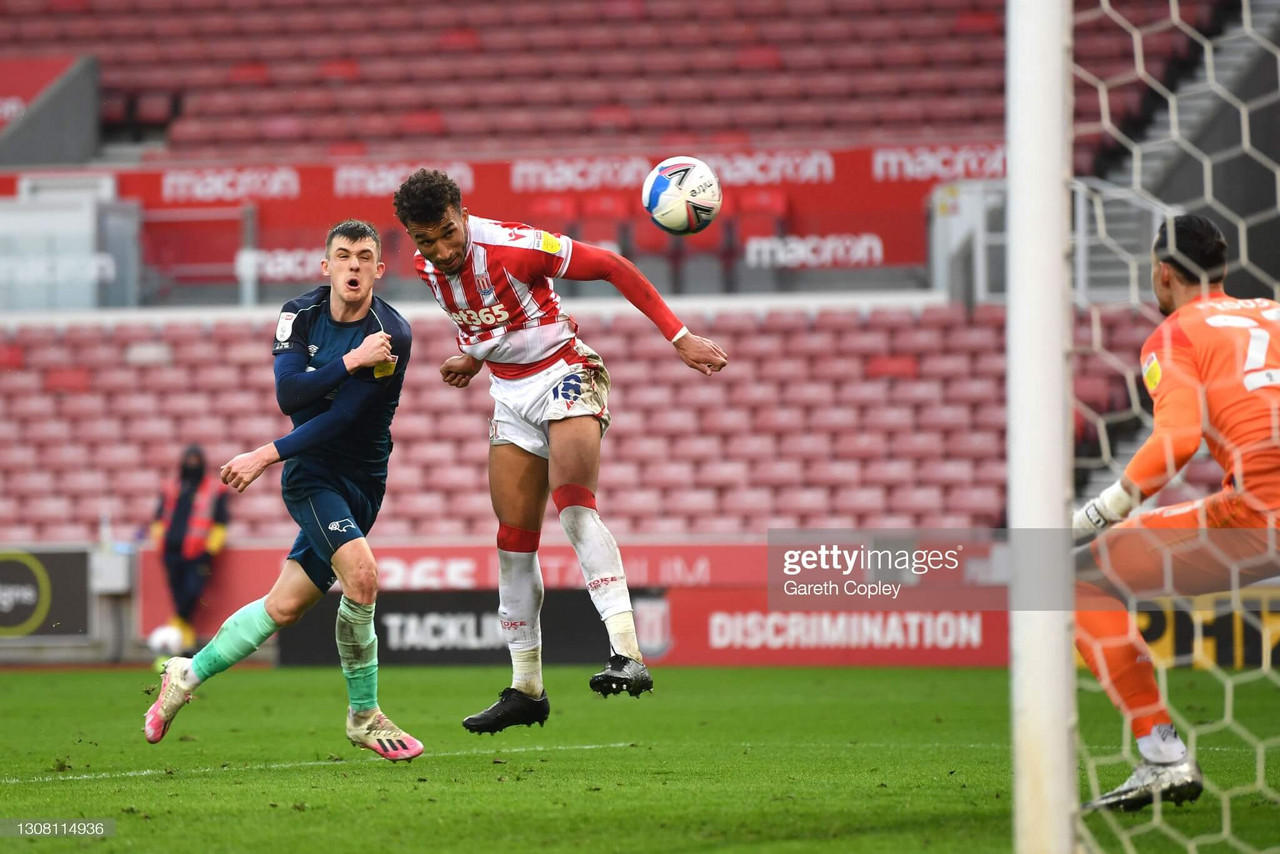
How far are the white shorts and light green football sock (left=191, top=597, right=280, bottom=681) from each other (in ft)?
3.58

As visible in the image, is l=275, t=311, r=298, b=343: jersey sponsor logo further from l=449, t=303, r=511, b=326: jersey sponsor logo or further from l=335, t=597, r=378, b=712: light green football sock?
l=335, t=597, r=378, b=712: light green football sock

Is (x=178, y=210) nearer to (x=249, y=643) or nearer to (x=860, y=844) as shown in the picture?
(x=249, y=643)

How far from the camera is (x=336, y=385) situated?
534 centimetres

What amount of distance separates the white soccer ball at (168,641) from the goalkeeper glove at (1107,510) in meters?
9.55

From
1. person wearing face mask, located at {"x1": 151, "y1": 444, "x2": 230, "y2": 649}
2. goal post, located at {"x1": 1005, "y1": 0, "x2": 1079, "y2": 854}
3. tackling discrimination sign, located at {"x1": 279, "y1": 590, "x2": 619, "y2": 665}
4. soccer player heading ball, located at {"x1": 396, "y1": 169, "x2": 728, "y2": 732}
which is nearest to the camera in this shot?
goal post, located at {"x1": 1005, "y1": 0, "x2": 1079, "y2": 854}

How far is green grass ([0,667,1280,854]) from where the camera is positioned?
13.0ft

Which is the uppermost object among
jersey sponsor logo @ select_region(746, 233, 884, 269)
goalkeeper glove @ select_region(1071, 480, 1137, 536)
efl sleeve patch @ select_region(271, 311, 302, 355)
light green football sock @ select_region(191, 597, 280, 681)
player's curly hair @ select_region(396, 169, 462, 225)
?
jersey sponsor logo @ select_region(746, 233, 884, 269)

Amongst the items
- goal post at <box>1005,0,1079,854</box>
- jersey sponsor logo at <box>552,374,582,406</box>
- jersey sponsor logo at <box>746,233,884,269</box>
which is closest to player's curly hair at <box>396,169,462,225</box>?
jersey sponsor logo at <box>552,374,582,406</box>

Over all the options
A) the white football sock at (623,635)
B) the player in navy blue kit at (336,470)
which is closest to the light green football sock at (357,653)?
the player in navy blue kit at (336,470)

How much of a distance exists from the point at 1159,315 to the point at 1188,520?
11.7 meters

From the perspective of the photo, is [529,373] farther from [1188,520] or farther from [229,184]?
[229,184]

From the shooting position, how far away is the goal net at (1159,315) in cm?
430

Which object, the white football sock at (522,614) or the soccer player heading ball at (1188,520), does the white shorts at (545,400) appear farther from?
the soccer player heading ball at (1188,520)

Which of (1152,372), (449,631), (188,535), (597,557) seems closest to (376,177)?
(188,535)
